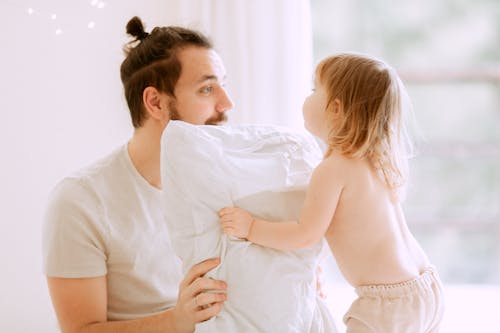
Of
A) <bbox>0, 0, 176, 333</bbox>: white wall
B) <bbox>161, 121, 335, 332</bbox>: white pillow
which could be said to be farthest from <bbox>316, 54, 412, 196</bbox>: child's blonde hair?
<bbox>0, 0, 176, 333</bbox>: white wall

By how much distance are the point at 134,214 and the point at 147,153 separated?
18cm

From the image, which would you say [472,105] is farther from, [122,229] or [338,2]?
[122,229]

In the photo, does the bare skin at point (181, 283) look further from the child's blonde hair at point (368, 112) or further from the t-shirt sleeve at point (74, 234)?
the child's blonde hair at point (368, 112)

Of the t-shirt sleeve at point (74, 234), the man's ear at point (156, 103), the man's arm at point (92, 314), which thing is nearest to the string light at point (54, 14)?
the man's ear at point (156, 103)

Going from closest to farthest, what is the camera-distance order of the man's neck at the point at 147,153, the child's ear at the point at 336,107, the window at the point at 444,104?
the child's ear at the point at 336,107 < the man's neck at the point at 147,153 < the window at the point at 444,104

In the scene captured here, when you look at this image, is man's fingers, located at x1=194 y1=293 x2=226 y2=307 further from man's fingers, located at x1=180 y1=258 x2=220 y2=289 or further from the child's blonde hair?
the child's blonde hair

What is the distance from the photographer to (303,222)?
1.32 m

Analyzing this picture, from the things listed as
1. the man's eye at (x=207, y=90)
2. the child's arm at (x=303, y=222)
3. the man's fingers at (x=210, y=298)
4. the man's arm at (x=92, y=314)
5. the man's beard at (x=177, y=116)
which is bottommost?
the man's arm at (x=92, y=314)

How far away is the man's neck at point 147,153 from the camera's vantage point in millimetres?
1707

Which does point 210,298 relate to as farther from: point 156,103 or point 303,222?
point 156,103

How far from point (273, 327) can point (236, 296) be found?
0.34 feet

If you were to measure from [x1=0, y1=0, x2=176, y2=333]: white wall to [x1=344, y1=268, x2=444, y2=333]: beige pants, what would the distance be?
4.17 feet

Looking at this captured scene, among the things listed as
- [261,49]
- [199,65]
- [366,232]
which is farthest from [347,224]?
[261,49]

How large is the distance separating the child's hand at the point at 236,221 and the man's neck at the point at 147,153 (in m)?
0.46
